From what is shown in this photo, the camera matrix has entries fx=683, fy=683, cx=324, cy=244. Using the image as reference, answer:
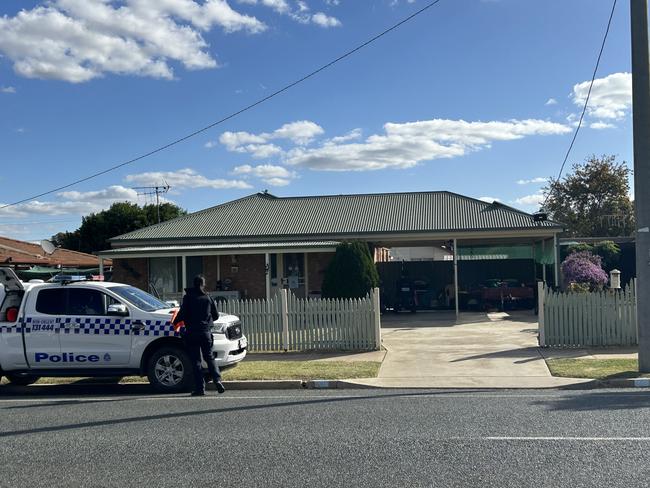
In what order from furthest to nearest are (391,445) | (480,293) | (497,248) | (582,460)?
(497,248)
(480,293)
(391,445)
(582,460)

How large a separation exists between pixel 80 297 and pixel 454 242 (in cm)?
1430

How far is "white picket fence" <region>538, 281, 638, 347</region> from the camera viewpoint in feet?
46.1

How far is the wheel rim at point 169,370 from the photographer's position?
423 inches

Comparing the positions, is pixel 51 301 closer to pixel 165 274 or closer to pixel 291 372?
pixel 291 372

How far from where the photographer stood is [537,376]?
11258 millimetres

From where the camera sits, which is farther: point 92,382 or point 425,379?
point 92,382

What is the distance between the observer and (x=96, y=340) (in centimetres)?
1091

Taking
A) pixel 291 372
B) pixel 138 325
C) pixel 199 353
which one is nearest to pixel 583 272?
pixel 291 372

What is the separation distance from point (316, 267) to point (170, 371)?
43.5ft

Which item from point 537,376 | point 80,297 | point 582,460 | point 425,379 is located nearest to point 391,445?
point 582,460

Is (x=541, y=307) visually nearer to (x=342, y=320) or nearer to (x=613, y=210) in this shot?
(x=342, y=320)

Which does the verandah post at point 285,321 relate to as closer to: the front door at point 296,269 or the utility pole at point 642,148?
the utility pole at point 642,148

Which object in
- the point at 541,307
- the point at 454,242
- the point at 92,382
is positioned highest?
the point at 454,242

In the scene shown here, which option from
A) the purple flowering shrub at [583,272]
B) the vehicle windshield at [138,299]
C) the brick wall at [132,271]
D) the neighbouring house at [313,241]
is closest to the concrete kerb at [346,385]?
the vehicle windshield at [138,299]
